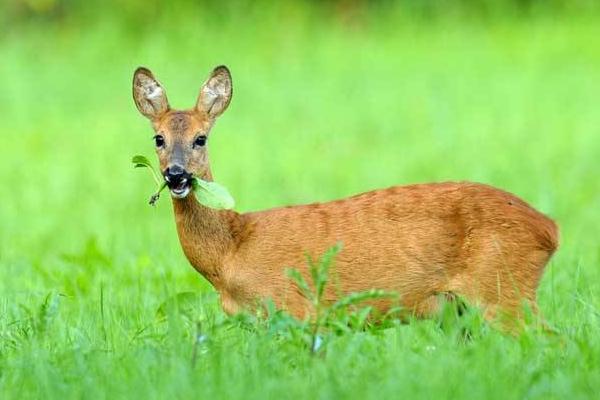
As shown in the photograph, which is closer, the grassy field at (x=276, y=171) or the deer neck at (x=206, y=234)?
the grassy field at (x=276, y=171)

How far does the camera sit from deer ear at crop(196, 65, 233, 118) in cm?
652

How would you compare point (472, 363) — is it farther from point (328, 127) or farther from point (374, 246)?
point (328, 127)

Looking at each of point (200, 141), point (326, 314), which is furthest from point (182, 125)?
point (326, 314)

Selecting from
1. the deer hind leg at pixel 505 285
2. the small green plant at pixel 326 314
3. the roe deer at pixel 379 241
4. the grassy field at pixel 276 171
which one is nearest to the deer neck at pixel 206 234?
the roe deer at pixel 379 241

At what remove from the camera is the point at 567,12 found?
20.3 m

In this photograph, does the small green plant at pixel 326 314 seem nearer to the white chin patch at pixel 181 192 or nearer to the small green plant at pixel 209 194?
the small green plant at pixel 209 194

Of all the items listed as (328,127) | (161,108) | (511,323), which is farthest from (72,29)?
(511,323)

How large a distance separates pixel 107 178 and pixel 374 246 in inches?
261

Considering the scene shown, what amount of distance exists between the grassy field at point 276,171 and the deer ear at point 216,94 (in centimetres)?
87

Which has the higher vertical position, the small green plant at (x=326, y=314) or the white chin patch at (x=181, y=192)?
the white chin patch at (x=181, y=192)

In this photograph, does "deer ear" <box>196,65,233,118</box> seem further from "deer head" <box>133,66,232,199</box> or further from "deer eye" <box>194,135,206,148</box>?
"deer eye" <box>194,135,206,148</box>

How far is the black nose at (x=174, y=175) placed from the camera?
5941 mm

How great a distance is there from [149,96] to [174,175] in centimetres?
76

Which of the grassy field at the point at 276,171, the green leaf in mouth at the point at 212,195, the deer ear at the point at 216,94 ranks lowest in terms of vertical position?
the grassy field at the point at 276,171
